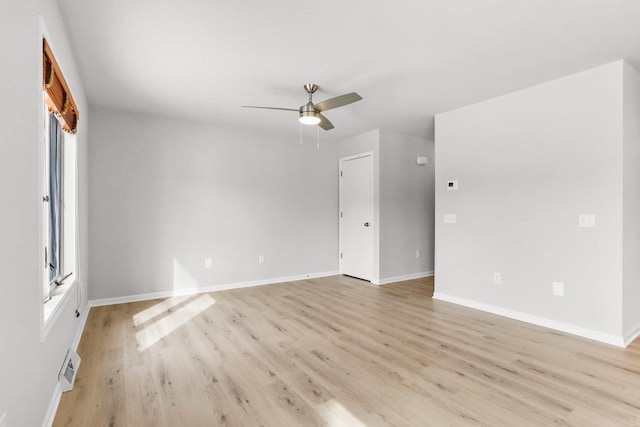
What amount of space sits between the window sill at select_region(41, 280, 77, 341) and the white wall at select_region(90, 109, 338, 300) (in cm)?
154

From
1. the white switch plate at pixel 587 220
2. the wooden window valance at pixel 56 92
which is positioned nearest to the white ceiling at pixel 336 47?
the wooden window valance at pixel 56 92

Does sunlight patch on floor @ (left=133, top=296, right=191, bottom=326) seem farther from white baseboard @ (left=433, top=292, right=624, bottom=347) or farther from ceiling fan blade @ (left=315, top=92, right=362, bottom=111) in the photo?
white baseboard @ (left=433, top=292, right=624, bottom=347)

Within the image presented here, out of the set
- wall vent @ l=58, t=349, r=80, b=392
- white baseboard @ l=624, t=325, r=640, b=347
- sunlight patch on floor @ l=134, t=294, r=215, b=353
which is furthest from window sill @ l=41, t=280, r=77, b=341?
white baseboard @ l=624, t=325, r=640, b=347

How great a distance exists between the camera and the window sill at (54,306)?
1758mm

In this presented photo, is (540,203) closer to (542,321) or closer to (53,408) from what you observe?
(542,321)

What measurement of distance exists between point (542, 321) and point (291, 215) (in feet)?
12.1

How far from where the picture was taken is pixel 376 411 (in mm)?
1884

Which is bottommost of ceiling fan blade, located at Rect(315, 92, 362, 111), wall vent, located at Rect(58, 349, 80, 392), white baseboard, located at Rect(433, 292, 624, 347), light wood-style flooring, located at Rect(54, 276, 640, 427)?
light wood-style flooring, located at Rect(54, 276, 640, 427)

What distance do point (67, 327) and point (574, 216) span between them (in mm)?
4474

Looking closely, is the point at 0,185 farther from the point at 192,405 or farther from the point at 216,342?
the point at 216,342

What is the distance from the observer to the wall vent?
6.78ft

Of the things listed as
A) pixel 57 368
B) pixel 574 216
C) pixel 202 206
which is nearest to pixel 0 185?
pixel 57 368

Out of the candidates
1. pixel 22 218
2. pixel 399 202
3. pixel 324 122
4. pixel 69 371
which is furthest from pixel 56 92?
pixel 399 202

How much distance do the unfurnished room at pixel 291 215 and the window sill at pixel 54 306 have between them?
0.03 m
